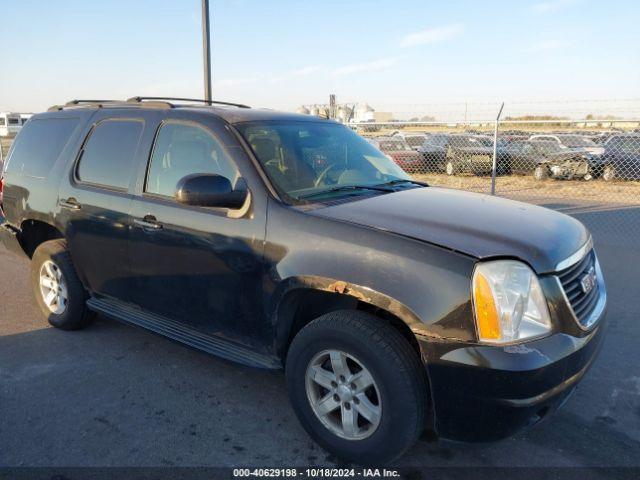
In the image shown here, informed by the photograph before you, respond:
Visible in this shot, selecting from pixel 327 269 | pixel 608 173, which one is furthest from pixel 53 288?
pixel 608 173

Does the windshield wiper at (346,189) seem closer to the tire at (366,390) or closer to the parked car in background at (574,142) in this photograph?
the tire at (366,390)

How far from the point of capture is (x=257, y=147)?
3322mm

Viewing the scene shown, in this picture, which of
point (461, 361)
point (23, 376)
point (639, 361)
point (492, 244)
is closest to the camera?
point (461, 361)

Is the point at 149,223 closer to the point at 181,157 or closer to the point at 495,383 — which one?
the point at 181,157

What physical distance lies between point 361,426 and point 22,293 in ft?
14.5

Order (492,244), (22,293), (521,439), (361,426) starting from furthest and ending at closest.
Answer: (22,293)
(521,439)
(361,426)
(492,244)

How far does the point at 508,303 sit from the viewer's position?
7.79ft

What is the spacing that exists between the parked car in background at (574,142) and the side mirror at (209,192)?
14.1m

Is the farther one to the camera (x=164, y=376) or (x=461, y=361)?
(x=164, y=376)

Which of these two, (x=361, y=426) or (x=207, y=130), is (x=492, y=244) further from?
(x=207, y=130)

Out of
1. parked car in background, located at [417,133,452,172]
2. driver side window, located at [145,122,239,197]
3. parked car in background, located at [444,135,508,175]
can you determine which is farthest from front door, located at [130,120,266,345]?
parked car in background, located at [444,135,508,175]

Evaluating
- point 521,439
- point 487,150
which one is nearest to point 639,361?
point 521,439

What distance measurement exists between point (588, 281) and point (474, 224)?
2.52ft

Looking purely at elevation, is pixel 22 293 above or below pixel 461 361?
below
